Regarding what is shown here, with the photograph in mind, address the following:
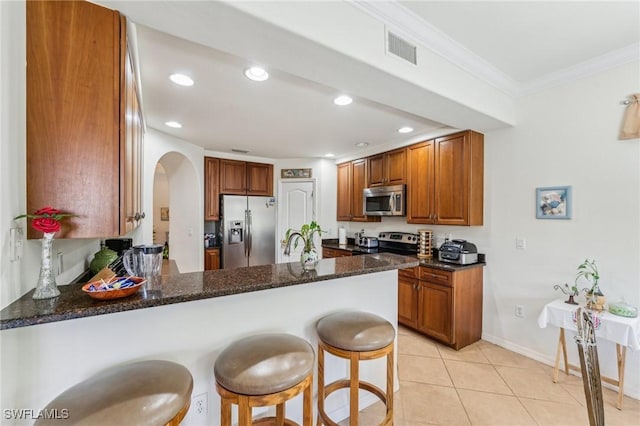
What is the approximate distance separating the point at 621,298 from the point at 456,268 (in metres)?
1.18

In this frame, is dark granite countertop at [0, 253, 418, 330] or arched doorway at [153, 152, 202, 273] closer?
dark granite countertop at [0, 253, 418, 330]

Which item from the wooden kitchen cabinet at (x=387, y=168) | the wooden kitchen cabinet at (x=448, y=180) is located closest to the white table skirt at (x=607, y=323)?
the wooden kitchen cabinet at (x=448, y=180)

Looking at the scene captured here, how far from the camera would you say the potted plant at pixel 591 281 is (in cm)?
210

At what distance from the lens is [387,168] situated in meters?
3.98

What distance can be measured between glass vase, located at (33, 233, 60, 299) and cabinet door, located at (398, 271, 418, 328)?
3.03m

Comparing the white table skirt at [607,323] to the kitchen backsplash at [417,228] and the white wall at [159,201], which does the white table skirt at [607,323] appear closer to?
the kitchen backsplash at [417,228]

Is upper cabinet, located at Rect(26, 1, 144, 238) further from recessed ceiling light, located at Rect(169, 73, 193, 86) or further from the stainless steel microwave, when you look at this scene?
the stainless steel microwave

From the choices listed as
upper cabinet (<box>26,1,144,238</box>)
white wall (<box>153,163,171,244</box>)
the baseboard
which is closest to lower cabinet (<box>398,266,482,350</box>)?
the baseboard

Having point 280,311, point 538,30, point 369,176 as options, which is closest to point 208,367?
point 280,311

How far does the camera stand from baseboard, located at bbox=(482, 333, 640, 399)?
2090mm

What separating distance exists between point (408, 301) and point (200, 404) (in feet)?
8.08

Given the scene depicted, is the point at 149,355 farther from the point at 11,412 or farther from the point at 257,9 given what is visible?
the point at 257,9

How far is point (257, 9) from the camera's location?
46.3 inches

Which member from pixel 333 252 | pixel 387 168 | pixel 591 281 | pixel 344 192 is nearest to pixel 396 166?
pixel 387 168
